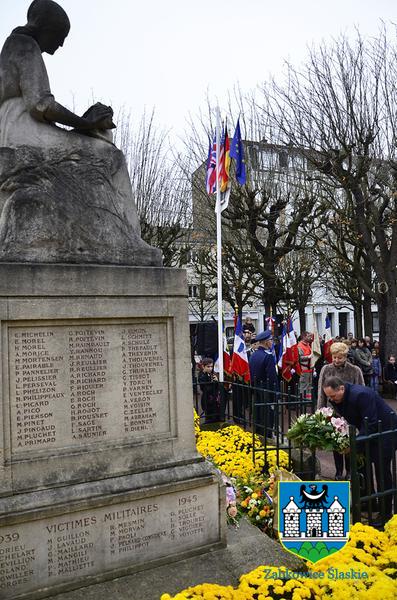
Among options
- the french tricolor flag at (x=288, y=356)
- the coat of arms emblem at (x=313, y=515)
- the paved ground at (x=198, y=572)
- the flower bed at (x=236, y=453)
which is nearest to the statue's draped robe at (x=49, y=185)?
A: the coat of arms emblem at (x=313, y=515)

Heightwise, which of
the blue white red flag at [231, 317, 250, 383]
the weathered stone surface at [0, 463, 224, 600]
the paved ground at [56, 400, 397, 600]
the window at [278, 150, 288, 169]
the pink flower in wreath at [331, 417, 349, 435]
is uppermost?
the window at [278, 150, 288, 169]

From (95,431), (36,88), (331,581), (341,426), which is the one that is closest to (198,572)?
(331,581)

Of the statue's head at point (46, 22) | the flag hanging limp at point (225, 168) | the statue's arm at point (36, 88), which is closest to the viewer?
the statue's arm at point (36, 88)

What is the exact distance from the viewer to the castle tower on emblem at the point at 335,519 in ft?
9.90

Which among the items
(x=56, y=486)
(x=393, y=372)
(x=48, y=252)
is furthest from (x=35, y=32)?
(x=393, y=372)

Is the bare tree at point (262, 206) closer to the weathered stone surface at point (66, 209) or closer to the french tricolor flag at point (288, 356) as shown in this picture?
the french tricolor flag at point (288, 356)

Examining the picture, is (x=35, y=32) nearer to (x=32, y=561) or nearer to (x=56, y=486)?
(x=56, y=486)

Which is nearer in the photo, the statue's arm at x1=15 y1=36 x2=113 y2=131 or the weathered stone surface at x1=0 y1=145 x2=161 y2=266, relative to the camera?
A: the weathered stone surface at x1=0 y1=145 x2=161 y2=266

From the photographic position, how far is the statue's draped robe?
3.63 metres

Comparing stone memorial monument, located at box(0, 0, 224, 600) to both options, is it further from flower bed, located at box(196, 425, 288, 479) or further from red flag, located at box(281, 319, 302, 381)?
red flag, located at box(281, 319, 302, 381)

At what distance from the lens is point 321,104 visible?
14609 millimetres

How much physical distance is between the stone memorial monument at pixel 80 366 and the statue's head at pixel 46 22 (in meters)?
0.01

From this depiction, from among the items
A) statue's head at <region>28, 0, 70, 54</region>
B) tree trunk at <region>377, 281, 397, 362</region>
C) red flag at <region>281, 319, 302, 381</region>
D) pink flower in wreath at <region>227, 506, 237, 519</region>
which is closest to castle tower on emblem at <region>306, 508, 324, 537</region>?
pink flower in wreath at <region>227, 506, 237, 519</region>

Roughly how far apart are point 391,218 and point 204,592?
14.0 meters
